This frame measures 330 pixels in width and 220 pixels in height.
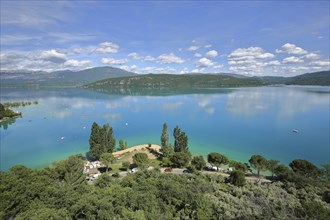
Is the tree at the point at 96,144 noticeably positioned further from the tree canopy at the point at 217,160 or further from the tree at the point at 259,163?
the tree at the point at 259,163

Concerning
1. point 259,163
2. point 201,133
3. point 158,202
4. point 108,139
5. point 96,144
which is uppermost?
point 158,202

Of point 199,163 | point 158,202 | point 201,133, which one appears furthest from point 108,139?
point 201,133

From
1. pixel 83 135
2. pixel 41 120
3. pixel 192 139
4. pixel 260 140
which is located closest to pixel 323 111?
pixel 260 140

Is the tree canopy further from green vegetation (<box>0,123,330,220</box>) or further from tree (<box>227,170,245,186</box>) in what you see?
green vegetation (<box>0,123,330,220</box>)

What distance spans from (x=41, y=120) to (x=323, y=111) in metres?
122

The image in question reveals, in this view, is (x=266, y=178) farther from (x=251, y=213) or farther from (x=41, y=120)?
(x=41, y=120)

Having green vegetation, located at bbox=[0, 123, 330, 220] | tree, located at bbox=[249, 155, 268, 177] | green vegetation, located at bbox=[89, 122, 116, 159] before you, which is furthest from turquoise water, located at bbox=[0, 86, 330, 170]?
green vegetation, located at bbox=[0, 123, 330, 220]

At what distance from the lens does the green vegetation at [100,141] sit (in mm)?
40250

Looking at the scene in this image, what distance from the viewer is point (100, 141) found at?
4203cm

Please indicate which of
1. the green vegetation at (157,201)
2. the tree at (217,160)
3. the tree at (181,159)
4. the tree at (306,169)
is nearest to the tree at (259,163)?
the tree at (306,169)

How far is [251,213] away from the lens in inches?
574

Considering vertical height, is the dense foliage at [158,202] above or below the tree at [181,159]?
above

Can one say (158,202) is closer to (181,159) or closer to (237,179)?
(237,179)

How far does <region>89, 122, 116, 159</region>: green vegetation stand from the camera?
40.2 meters
